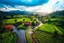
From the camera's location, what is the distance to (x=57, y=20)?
3.73 metres

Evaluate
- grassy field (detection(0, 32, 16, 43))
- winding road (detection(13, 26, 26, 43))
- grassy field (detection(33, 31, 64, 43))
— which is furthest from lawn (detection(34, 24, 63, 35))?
grassy field (detection(0, 32, 16, 43))

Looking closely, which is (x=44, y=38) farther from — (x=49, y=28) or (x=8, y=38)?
(x=8, y=38)

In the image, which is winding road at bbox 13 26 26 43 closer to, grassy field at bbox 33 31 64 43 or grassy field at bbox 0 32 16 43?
grassy field at bbox 0 32 16 43

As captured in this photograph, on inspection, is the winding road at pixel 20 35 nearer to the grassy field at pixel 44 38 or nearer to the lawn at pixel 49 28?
the grassy field at pixel 44 38

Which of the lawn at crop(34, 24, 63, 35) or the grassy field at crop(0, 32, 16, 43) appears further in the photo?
the lawn at crop(34, 24, 63, 35)

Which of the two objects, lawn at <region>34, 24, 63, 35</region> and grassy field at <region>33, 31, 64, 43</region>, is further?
lawn at <region>34, 24, 63, 35</region>

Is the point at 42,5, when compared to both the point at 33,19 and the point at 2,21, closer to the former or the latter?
the point at 33,19

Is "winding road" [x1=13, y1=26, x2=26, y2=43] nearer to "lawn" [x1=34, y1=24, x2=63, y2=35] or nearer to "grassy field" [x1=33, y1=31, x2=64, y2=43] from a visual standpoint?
"grassy field" [x1=33, y1=31, x2=64, y2=43]

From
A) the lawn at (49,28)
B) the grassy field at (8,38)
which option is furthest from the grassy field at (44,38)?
the grassy field at (8,38)

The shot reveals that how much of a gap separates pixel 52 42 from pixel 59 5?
1.23 metres

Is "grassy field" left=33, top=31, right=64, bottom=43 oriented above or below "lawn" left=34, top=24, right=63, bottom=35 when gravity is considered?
below

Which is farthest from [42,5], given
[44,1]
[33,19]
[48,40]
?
[48,40]

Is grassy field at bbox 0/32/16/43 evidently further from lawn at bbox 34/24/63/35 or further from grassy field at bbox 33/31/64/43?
lawn at bbox 34/24/63/35

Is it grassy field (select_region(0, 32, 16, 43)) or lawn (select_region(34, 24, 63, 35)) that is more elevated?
lawn (select_region(34, 24, 63, 35))
